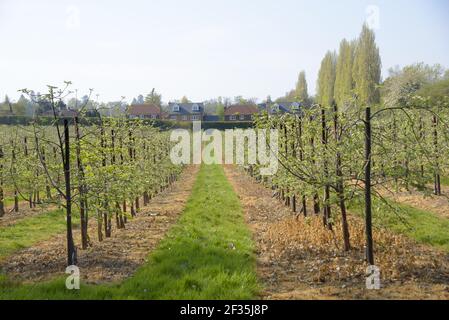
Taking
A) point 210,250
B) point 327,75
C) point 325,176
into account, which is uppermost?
point 327,75

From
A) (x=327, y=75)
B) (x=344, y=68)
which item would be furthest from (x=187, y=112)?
(x=344, y=68)

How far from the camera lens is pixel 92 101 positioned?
369 inches

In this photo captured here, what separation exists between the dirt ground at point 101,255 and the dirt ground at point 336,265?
114 inches

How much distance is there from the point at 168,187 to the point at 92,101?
16.5 metres

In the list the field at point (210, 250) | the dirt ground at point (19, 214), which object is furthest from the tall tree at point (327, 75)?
the dirt ground at point (19, 214)

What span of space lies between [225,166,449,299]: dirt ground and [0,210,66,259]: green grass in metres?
6.61

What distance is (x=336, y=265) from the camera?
8.16 meters

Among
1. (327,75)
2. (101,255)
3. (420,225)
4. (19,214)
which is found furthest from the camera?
(327,75)

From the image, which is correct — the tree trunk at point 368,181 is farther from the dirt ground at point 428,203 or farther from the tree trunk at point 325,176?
the dirt ground at point 428,203

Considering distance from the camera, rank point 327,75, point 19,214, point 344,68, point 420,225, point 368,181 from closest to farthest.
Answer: point 368,181 < point 420,225 < point 19,214 < point 344,68 < point 327,75

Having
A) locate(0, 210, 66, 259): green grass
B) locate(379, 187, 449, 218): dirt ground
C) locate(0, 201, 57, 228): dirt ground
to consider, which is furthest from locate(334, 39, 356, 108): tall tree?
locate(0, 210, 66, 259): green grass

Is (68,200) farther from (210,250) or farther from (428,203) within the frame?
(428,203)

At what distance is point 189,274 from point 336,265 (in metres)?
2.93

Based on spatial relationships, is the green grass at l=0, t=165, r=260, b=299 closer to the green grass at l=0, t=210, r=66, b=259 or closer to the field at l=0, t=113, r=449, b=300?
the field at l=0, t=113, r=449, b=300
